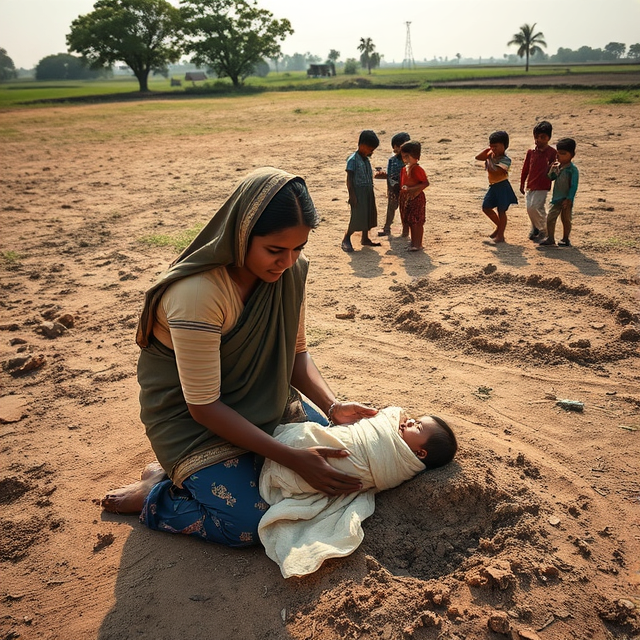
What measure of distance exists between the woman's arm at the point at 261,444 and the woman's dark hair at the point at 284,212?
2.31 ft

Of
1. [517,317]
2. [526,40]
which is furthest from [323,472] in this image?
[526,40]

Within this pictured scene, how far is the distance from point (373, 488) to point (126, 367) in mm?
2192

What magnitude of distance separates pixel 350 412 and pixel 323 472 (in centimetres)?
47

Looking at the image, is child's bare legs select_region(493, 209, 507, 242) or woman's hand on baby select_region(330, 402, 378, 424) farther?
child's bare legs select_region(493, 209, 507, 242)

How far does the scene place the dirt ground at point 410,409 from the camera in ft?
6.40

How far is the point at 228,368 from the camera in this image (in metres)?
2.25

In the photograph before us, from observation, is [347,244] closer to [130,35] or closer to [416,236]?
[416,236]

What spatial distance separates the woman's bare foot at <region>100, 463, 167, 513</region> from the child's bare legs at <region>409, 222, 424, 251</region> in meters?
4.15

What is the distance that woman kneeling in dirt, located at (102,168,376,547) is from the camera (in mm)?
1931

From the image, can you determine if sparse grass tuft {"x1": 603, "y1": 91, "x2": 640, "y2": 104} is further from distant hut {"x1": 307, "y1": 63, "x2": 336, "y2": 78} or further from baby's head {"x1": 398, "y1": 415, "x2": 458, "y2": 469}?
distant hut {"x1": 307, "y1": 63, "x2": 336, "y2": 78}

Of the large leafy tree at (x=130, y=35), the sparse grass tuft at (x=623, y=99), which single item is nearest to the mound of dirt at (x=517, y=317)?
the sparse grass tuft at (x=623, y=99)

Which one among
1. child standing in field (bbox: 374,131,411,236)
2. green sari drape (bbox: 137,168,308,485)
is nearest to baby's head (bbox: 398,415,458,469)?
green sari drape (bbox: 137,168,308,485)

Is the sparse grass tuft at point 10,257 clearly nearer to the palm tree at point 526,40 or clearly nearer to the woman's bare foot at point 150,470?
the woman's bare foot at point 150,470

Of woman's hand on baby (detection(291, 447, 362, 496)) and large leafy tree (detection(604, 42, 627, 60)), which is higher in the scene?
large leafy tree (detection(604, 42, 627, 60))
